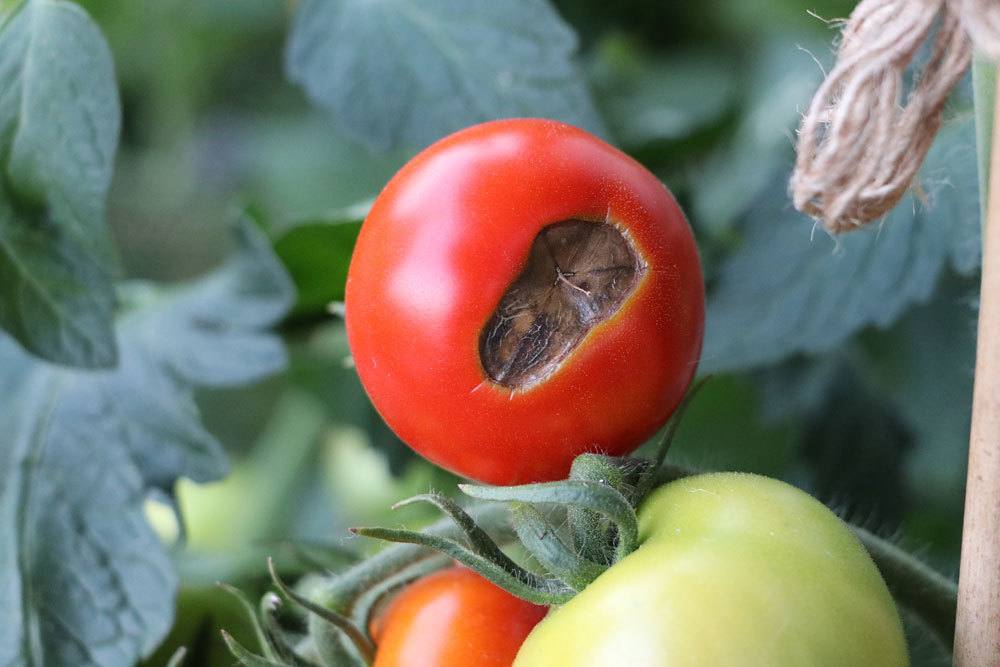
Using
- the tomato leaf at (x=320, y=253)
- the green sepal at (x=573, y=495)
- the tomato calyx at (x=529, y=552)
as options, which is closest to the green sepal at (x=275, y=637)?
the tomato calyx at (x=529, y=552)

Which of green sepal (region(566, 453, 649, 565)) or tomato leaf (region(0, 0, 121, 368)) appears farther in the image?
tomato leaf (region(0, 0, 121, 368))

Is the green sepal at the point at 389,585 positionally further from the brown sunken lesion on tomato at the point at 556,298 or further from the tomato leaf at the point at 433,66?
the tomato leaf at the point at 433,66

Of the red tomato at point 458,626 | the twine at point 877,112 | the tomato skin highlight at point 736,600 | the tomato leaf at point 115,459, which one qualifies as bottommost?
the tomato leaf at point 115,459

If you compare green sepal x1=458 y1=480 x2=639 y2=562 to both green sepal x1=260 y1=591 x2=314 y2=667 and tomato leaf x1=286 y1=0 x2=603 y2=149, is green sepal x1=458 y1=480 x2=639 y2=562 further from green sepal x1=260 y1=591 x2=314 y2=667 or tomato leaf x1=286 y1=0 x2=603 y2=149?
tomato leaf x1=286 y1=0 x2=603 y2=149

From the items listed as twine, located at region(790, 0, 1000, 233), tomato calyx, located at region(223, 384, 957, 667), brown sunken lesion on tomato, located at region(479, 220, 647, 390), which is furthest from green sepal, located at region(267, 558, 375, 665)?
twine, located at region(790, 0, 1000, 233)

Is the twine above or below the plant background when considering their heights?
above
